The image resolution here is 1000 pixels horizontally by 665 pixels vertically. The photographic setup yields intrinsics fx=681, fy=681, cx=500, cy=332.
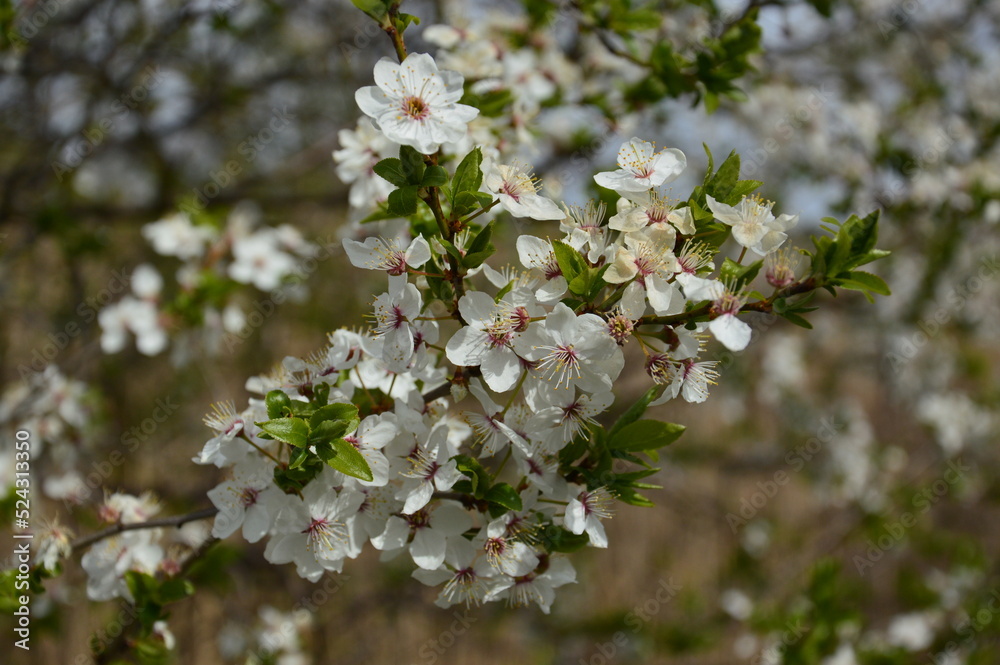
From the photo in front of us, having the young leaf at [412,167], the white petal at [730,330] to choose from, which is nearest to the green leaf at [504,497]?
the white petal at [730,330]

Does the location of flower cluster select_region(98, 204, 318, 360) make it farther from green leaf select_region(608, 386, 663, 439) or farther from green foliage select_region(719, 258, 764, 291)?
green foliage select_region(719, 258, 764, 291)

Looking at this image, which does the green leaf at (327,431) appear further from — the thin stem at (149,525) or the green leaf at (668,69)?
the green leaf at (668,69)

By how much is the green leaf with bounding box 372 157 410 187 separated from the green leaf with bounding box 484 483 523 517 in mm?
516

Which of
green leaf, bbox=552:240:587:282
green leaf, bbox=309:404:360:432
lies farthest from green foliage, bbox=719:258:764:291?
green leaf, bbox=309:404:360:432

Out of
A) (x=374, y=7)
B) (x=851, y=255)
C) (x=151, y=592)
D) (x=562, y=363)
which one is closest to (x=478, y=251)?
(x=562, y=363)

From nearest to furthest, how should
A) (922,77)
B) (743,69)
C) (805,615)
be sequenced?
(743,69) < (805,615) < (922,77)

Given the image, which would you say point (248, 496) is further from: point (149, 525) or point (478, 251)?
point (478, 251)

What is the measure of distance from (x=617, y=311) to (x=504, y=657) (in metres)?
4.28

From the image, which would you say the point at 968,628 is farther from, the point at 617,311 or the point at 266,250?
the point at 266,250

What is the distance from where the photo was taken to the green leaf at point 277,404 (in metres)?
1.07

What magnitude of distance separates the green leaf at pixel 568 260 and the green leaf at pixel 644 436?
0.95 ft

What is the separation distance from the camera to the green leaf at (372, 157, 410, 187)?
1064mm

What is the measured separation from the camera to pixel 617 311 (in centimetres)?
104

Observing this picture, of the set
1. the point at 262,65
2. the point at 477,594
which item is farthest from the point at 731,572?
the point at 262,65
